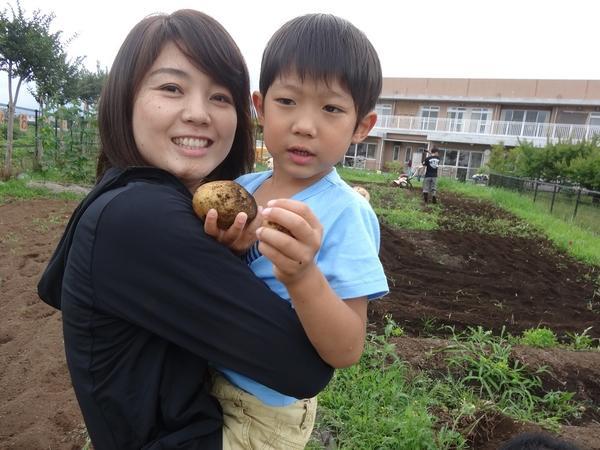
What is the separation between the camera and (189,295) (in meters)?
0.98

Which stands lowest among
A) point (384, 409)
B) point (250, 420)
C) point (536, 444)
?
point (384, 409)

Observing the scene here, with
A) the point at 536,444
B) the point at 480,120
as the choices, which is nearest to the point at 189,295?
the point at 536,444

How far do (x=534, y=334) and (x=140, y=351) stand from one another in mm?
4552

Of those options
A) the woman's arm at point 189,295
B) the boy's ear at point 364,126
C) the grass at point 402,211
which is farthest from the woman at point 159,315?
the grass at point 402,211

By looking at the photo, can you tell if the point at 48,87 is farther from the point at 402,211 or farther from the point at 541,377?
the point at 541,377

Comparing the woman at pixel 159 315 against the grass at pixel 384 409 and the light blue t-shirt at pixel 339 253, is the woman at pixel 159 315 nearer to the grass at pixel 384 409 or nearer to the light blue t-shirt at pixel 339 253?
the light blue t-shirt at pixel 339 253

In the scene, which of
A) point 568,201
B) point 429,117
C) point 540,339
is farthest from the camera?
point 429,117

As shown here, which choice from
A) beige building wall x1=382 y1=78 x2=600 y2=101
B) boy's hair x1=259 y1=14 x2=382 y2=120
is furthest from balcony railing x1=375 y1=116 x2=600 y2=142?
boy's hair x1=259 y1=14 x2=382 y2=120

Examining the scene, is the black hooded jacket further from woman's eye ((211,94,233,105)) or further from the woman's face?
woman's eye ((211,94,233,105))

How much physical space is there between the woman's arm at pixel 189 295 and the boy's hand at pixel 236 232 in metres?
0.03

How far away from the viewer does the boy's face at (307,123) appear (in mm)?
1222

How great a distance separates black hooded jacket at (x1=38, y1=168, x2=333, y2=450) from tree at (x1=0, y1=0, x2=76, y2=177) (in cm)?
1113

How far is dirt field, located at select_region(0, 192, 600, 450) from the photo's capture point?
2908 mm

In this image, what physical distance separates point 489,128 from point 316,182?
113 feet
